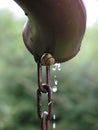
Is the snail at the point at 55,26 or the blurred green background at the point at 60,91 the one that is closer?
the snail at the point at 55,26

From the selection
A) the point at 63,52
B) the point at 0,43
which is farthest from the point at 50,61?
the point at 0,43

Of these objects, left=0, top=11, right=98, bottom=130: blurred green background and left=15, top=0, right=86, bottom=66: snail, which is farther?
left=0, top=11, right=98, bottom=130: blurred green background

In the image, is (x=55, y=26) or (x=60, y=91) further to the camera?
(x=60, y=91)

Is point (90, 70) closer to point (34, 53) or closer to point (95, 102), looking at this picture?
point (95, 102)
